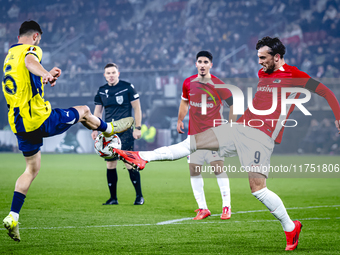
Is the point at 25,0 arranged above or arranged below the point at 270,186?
above

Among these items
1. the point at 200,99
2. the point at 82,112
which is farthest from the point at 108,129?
the point at 200,99

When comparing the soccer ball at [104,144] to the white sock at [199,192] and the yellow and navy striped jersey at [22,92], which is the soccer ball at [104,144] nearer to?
the yellow and navy striped jersey at [22,92]

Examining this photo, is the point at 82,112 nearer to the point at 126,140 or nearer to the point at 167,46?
the point at 126,140

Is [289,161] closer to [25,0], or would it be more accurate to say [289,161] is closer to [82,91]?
[82,91]

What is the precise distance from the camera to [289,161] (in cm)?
1511

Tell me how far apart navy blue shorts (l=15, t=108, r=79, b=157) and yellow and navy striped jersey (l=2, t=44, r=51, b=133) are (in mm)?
63

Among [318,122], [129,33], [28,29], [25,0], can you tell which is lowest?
[318,122]

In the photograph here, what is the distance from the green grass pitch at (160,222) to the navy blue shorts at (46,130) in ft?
2.93

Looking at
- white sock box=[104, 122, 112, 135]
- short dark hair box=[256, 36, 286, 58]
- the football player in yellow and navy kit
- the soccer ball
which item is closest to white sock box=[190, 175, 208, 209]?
the soccer ball

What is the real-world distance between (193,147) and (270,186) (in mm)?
5724

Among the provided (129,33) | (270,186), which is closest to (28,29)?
(270,186)

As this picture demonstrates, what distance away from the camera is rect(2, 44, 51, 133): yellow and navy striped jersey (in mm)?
4156

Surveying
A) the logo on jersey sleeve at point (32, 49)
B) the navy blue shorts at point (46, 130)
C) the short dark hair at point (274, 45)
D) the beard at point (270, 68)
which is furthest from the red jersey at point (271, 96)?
the logo on jersey sleeve at point (32, 49)

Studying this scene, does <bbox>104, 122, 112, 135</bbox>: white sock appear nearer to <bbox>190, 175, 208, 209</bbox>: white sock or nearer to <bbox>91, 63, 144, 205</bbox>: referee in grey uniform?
<bbox>190, 175, 208, 209</bbox>: white sock
